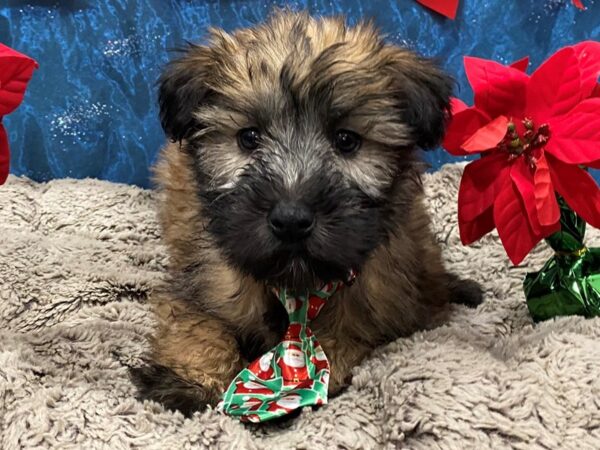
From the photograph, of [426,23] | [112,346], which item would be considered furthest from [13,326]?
[426,23]

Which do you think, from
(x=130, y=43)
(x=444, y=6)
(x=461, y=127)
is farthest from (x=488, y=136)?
(x=130, y=43)

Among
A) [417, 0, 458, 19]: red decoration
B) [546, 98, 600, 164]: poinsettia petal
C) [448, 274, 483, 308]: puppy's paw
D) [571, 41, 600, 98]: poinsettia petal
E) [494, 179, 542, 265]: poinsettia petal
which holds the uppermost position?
[571, 41, 600, 98]: poinsettia petal

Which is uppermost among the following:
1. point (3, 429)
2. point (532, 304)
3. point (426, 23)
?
point (426, 23)

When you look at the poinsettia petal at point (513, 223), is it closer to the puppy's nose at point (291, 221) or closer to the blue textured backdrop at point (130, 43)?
the puppy's nose at point (291, 221)

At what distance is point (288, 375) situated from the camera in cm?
164

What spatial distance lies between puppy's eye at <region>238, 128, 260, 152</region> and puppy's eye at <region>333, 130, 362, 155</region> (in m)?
0.17

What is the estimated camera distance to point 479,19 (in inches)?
108

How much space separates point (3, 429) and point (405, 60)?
1.15 meters

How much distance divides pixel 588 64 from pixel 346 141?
0.56m

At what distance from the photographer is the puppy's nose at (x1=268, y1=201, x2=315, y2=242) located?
1376mm

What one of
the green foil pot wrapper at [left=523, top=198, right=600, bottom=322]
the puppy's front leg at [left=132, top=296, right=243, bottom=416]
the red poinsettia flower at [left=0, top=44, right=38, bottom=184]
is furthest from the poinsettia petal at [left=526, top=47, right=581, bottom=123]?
the red poinsettia flower at [left=0, top=44, right=38, bottom=184]

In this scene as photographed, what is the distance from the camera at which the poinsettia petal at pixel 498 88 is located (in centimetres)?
165

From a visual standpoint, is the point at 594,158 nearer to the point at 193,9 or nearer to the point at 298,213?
the point at 298,213

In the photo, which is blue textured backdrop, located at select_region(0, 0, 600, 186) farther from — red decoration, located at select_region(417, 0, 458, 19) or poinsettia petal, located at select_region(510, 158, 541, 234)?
poinsettia petal, located at select_region(510, 158, 541, 234)
